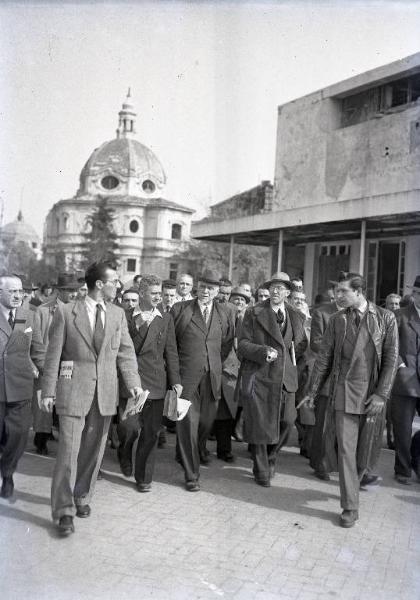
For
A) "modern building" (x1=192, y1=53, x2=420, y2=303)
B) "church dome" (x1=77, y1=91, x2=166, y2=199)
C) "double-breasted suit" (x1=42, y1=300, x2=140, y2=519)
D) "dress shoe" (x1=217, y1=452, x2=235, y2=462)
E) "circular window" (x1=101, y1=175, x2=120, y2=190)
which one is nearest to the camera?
"double-breasted suit" (x1=42, y1=300, x2=140, y2=519)

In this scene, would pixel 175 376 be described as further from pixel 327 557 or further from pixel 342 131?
pixel 342 131

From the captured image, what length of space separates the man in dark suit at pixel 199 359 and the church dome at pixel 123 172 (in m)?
63.0

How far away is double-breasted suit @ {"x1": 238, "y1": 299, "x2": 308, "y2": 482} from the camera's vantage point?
657cm

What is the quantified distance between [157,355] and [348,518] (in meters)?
2.32

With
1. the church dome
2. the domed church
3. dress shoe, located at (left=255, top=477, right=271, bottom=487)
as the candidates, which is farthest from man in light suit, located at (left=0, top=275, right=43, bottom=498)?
the church dome

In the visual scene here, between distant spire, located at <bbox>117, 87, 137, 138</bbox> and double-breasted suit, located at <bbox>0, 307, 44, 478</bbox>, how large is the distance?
243 feet

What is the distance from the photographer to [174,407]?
613cm

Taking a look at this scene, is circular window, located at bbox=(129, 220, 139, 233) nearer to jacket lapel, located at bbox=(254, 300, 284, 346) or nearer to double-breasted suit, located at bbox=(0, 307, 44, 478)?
jacket lapel, located at bbox=(254, 300, 284, 346)

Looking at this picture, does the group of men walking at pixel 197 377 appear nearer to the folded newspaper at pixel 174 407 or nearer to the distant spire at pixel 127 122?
the folded newspaper at pixel 174 407

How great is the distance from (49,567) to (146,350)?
2.49 meters

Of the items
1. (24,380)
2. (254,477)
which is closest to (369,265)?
(254,477)

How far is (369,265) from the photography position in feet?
56.1

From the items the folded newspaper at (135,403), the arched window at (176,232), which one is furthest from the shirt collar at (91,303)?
the arched window at (176,232)

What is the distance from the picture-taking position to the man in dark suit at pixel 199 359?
636 centimetres
